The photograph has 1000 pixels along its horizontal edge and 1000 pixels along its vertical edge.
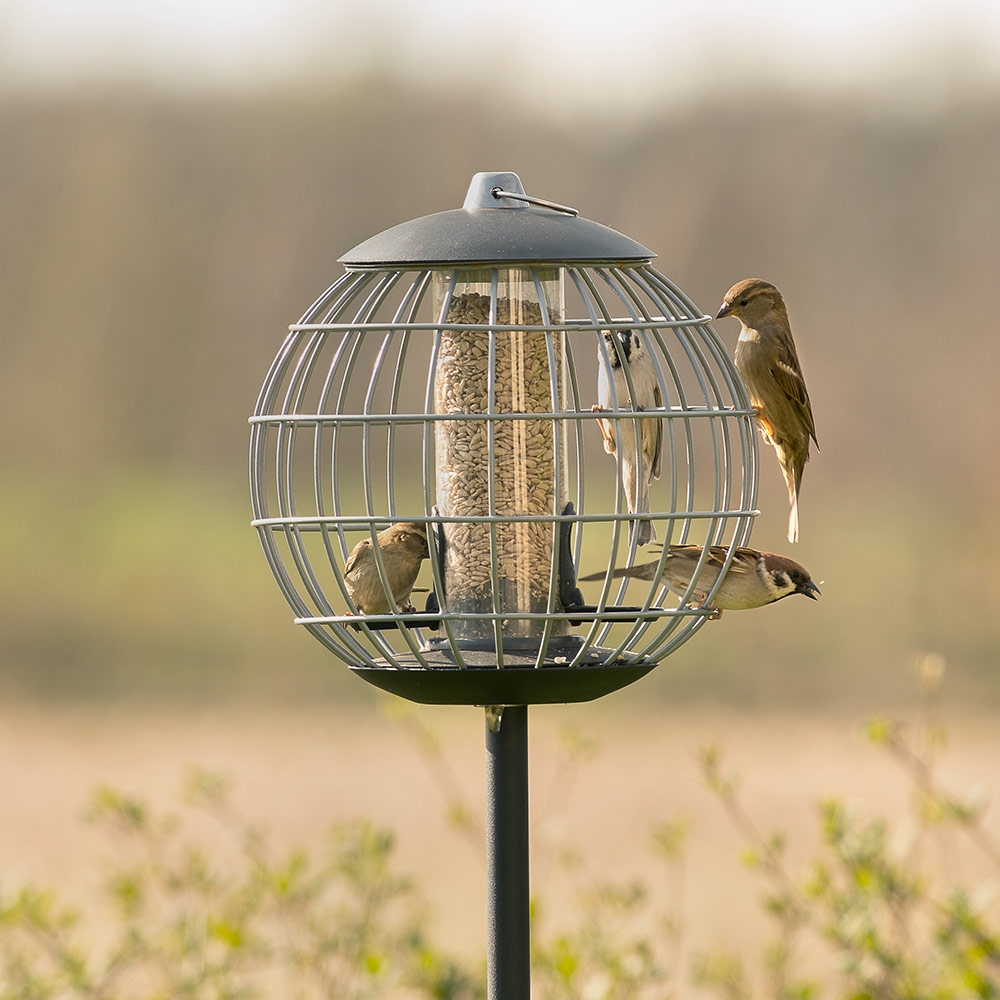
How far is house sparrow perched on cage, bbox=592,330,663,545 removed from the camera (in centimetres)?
452

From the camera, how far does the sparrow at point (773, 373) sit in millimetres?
5281

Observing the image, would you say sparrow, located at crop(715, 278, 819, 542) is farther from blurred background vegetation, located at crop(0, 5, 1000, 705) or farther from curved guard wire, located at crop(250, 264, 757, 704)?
blurred background vegetation, located at crop(0, 5, 1000, 705)

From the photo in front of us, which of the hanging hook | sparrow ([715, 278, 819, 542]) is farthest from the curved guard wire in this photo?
sparrow ([715, 278, 819, 542])

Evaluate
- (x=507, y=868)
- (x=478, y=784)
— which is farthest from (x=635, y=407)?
(x=478, y=784)

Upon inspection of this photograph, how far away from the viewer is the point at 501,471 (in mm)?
4434

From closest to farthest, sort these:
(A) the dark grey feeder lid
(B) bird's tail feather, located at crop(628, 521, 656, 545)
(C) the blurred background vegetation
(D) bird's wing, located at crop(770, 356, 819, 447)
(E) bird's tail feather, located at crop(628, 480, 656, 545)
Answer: (A) the dark grey feeder lid → (E) bird's tail feather, located at crop(628, 480, 656, 545) → (B) bird's tail feather, located at crop(628, 521, 656, 545) → (D) bird's wing, located at crop(770, 356, 819, 447) → (C) the blurred background vegetation

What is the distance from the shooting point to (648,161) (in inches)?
932

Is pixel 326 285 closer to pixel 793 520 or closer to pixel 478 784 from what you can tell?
pixel 478 784

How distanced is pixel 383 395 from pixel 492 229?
1495cm

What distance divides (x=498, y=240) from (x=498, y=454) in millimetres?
658

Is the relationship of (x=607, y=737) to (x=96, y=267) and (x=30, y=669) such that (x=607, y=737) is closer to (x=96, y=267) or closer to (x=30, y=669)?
(x=30, y=669)

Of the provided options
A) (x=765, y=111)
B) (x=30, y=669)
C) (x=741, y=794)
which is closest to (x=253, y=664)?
(x=30, y=669)

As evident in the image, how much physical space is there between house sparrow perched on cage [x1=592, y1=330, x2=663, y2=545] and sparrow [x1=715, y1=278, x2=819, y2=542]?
1.65ft

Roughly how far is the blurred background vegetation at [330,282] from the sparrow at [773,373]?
10.6m
